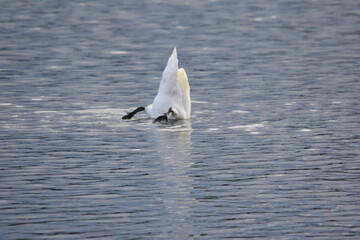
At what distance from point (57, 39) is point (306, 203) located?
74.2 feet

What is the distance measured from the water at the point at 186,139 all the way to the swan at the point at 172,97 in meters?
0.24

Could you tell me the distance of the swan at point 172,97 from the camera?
19234 mm

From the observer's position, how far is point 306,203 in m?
13.4

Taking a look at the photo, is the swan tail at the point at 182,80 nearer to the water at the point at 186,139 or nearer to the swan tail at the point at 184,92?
the swan tail at the point at 184,92

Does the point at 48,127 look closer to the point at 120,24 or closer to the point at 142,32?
the point at 142,32

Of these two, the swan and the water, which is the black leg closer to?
the swan

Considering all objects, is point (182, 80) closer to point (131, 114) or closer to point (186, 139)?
point (131, 114)

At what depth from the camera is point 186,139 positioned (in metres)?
17.8

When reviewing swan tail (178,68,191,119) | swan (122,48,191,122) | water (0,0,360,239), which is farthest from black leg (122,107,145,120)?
swan tail (178,68,191,119)

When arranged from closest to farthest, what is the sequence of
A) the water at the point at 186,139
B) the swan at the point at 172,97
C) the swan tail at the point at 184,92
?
the water at the point at 186,139 → the swan at the point at 172,97 → the swan tail at the point at 184,92

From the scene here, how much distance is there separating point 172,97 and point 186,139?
6.17ft

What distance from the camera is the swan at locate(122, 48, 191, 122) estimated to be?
757 inches

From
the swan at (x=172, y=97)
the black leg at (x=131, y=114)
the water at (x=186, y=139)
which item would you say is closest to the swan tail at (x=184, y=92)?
the swan at (x=172, y=97)

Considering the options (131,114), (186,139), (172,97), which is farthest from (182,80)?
(186,139)
